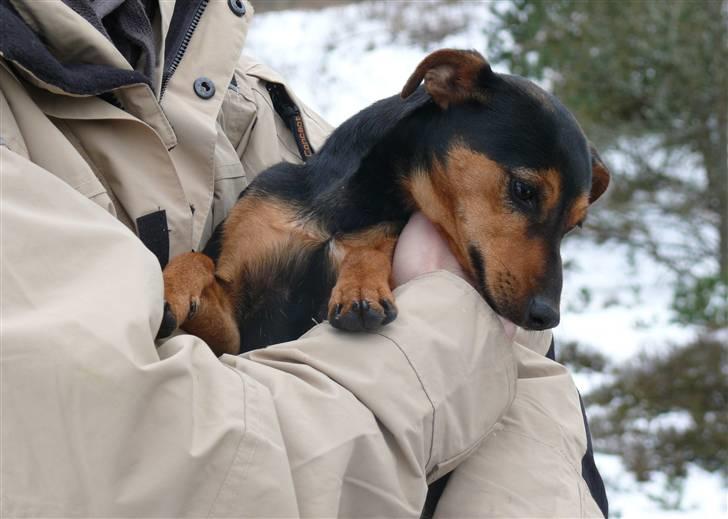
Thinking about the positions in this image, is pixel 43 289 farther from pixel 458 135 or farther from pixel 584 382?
pixel 584 382

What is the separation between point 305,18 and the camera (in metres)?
9.38

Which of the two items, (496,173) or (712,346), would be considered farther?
(712,346)

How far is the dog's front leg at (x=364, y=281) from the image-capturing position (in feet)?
6.02

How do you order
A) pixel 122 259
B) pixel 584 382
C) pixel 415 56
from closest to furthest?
pixel 122 259
pixel 584 382
pixel 415 56

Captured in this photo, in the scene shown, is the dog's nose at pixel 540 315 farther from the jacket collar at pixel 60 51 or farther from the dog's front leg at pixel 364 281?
the jacket collar at pixel 60 51

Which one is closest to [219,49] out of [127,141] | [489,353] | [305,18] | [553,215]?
[127,141]

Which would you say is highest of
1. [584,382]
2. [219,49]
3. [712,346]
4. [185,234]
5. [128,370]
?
[219,49]

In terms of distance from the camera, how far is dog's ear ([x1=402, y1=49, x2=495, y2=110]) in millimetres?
2340

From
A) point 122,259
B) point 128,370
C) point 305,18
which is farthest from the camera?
point 305,18

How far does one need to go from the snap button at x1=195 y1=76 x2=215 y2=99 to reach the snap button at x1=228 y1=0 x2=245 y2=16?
304 mm

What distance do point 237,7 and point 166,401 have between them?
1.40m

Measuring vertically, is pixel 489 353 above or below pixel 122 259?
below

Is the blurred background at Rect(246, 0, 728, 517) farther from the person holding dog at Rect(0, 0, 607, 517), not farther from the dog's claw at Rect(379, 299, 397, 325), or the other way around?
the dog's claw at Rect(379, 299, 397, 325)

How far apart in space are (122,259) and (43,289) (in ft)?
0.52
